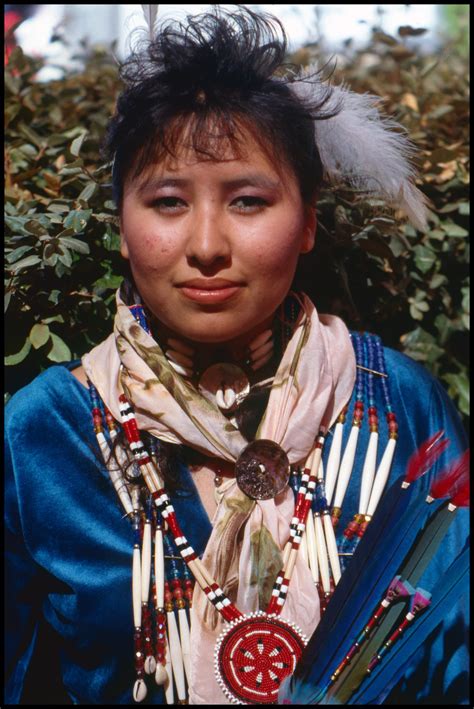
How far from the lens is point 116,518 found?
5.40ft

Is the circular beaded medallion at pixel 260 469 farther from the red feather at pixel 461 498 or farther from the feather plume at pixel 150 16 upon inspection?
the feather plume at pixel 150 16

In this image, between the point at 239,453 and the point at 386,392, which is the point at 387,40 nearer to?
the point at 386,392

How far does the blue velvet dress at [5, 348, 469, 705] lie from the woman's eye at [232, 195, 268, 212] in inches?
20.9

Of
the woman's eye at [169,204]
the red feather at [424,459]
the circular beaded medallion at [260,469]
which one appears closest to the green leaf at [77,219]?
the woman's eye at [169,204]

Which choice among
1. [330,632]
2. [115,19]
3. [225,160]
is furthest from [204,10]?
[115,19]

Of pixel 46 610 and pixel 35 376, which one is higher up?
pixel 35 376

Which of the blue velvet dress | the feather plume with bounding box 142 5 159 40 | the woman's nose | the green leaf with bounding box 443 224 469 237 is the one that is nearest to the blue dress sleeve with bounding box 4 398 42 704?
the blue velvet dress

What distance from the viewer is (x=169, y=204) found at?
5.12 feet

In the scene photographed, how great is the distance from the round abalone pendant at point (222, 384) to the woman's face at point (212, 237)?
11 cm

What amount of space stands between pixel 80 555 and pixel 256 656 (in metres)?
0.41

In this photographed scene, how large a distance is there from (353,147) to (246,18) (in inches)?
14.0

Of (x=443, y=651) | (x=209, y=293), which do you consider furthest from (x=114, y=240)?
(x=443, y=651)

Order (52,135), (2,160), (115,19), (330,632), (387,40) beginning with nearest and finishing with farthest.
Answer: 1. (330,632)
2. (2,160)
3. (52,135)
4. (387,40)
5. (115,19)

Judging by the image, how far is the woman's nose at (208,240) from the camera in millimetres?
1486
